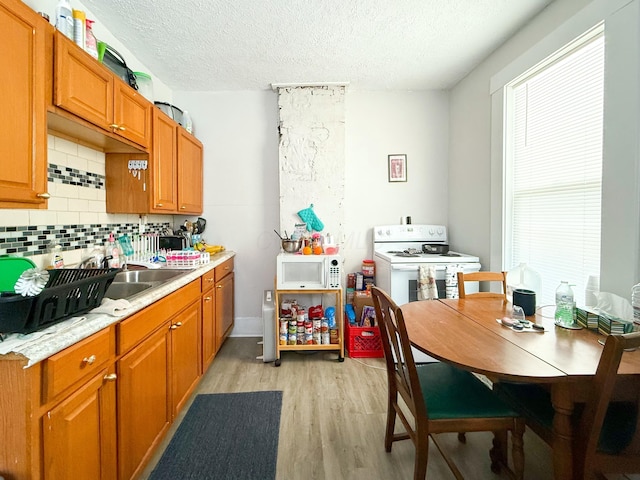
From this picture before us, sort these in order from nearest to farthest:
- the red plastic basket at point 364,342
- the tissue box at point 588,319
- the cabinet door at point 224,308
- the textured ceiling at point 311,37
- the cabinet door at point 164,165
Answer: the tissue box at point 588,319 < the textured ceiling at point 311,37 < the cabinet door at point 164,165 < the cabinet door at point 224,308 < the red plastic basket at point 364,342

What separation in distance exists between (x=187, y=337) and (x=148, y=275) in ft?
1.74

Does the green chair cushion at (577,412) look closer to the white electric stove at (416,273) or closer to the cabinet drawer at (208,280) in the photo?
the white electric stove at (416,273)

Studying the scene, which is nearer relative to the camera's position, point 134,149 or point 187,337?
point 187,337

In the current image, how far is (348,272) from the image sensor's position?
3.33 m

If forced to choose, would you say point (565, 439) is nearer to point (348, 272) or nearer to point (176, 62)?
point (348, 272)

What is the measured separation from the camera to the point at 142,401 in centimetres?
141

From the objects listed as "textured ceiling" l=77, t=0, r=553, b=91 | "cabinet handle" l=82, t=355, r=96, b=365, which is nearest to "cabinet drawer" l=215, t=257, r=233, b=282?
"cabinet handle" l=82, t=355, r=96, b=365

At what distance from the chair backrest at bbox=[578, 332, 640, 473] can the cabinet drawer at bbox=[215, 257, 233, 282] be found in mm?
2392

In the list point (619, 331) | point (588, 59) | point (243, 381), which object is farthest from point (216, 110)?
point (619, 331)

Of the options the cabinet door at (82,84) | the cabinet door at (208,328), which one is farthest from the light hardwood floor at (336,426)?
the cabinet door at (82,84)

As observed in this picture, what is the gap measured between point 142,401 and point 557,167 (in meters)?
2.65

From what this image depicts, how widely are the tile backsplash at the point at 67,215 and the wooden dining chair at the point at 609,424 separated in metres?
2.38

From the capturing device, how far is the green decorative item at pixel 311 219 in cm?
311

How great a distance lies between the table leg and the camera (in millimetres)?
1021
